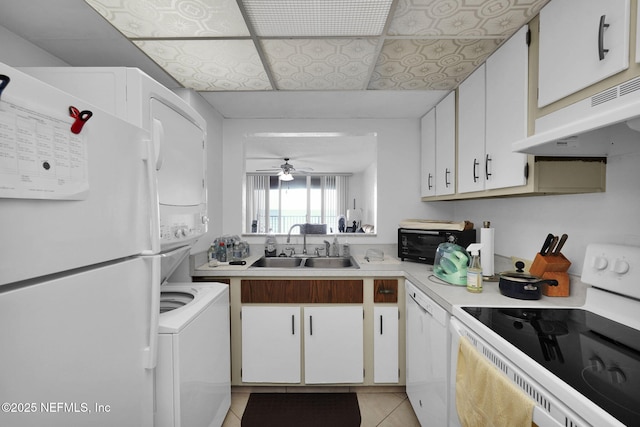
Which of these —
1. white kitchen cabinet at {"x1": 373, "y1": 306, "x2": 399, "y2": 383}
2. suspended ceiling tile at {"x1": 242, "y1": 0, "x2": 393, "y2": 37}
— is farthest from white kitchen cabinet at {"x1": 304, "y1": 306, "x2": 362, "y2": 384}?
suspended ceiling tile at {"x1": 242, "y1": 0, "x2": 393, "y2": 37}

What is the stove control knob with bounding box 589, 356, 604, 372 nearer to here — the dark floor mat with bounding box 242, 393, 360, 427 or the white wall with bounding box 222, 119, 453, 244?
the dark floor mat with bounding box 242, 393, 360, 427

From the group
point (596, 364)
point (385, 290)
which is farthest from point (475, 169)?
point (596, 364)

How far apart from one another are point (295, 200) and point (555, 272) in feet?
22.6

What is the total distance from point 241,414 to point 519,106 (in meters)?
2.41

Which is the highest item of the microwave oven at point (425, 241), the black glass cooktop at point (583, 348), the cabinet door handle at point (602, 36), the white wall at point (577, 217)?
the cabinet door handle at point (602, 36)

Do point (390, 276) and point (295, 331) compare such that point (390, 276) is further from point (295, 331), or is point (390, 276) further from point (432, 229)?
point (295, 331)

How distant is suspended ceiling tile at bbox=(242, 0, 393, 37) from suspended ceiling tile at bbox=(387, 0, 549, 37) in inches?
3.8

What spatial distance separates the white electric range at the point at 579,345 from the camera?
0.65 m

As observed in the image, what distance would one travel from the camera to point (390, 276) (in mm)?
1969

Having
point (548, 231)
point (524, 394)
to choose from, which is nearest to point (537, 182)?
point (548, 231)

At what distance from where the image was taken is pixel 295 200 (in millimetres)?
7945

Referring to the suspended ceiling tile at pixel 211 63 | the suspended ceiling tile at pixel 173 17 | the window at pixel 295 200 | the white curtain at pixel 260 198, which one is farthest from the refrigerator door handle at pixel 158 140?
the white curtain at pixel 260 198

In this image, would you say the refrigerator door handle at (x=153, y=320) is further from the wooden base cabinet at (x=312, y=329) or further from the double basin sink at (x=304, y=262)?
the double basin sink at (x=304, y=262)

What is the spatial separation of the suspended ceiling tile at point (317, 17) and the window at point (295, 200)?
21.3 feet
